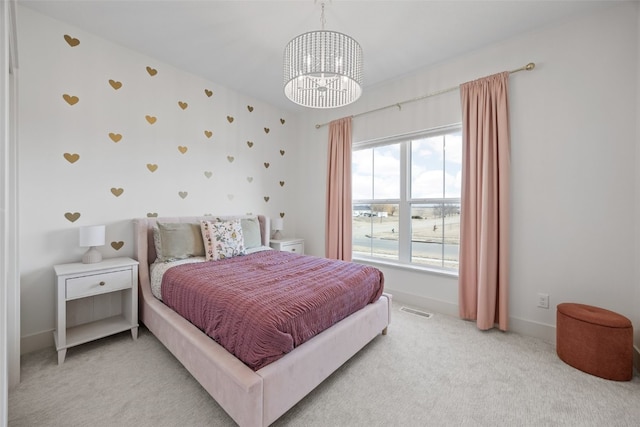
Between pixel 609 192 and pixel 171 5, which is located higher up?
pixel 171 5

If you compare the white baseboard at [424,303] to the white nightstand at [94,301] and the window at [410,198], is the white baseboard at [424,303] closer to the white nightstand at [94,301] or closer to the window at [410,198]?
the window at [410,198]

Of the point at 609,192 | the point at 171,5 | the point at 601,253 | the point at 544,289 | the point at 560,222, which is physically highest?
the point at 171,5

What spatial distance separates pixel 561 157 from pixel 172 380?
3475mm

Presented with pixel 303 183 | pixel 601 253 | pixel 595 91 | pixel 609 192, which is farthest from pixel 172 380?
pixel 595 91

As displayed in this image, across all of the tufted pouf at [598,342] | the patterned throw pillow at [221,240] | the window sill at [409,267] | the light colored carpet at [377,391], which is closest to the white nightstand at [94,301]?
the light colored carpet at [377,391]

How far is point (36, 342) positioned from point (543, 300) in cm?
427

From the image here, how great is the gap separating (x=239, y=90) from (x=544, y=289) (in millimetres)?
4011

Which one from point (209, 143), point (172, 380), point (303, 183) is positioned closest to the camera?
point (172, 380)

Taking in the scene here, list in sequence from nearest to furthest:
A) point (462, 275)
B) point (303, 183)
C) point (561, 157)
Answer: point (561, 157) → point (462, 275) → point (303, 183)

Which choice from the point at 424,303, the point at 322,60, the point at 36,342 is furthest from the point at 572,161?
the point at 36,342

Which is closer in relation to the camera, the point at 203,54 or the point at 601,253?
the point at 601,253

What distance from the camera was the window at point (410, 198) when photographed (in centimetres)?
295

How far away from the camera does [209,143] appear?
324 centimetres

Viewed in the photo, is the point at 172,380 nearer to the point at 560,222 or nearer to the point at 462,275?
the point at 462,275
